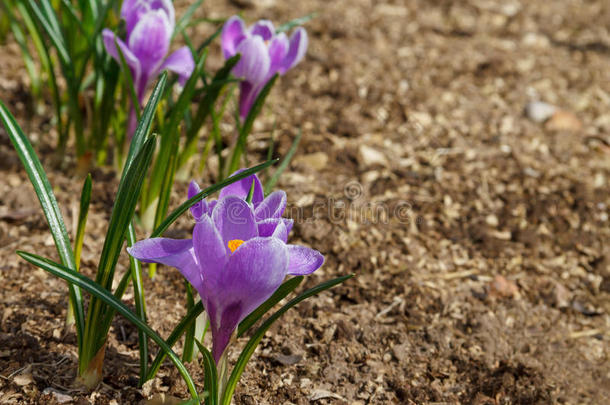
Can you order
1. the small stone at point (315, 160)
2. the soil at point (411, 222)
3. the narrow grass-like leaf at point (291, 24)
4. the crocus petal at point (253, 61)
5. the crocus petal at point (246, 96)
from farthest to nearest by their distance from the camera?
the small stone at point (315, 160) < the narrow grass-like leaf at point (291, 24) < the crocus petal at point (246, 96) < the crocus petal at point (253, 61) < the soil at point (411, 222)

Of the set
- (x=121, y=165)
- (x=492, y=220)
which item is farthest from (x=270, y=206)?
(x=492, y=220)

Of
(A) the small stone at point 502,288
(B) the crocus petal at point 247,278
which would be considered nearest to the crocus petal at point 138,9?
(B) the crocus petal at point 247,278

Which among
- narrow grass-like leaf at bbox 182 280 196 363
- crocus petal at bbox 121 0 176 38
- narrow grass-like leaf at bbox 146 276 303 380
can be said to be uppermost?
crocus petal at bbox 121 0 176 38

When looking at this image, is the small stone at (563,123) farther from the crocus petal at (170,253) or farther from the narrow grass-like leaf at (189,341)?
the crocus petal at (170,253)

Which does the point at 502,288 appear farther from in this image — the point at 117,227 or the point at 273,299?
the point at 117,227

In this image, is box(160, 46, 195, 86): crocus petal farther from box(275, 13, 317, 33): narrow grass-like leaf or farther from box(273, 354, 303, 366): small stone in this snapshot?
box(273, 354, 303, 366): small stone

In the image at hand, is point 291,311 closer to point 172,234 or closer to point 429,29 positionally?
point 172,234

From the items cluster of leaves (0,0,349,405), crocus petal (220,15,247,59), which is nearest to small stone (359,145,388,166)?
cluster of leaves (0,0,349,405)
